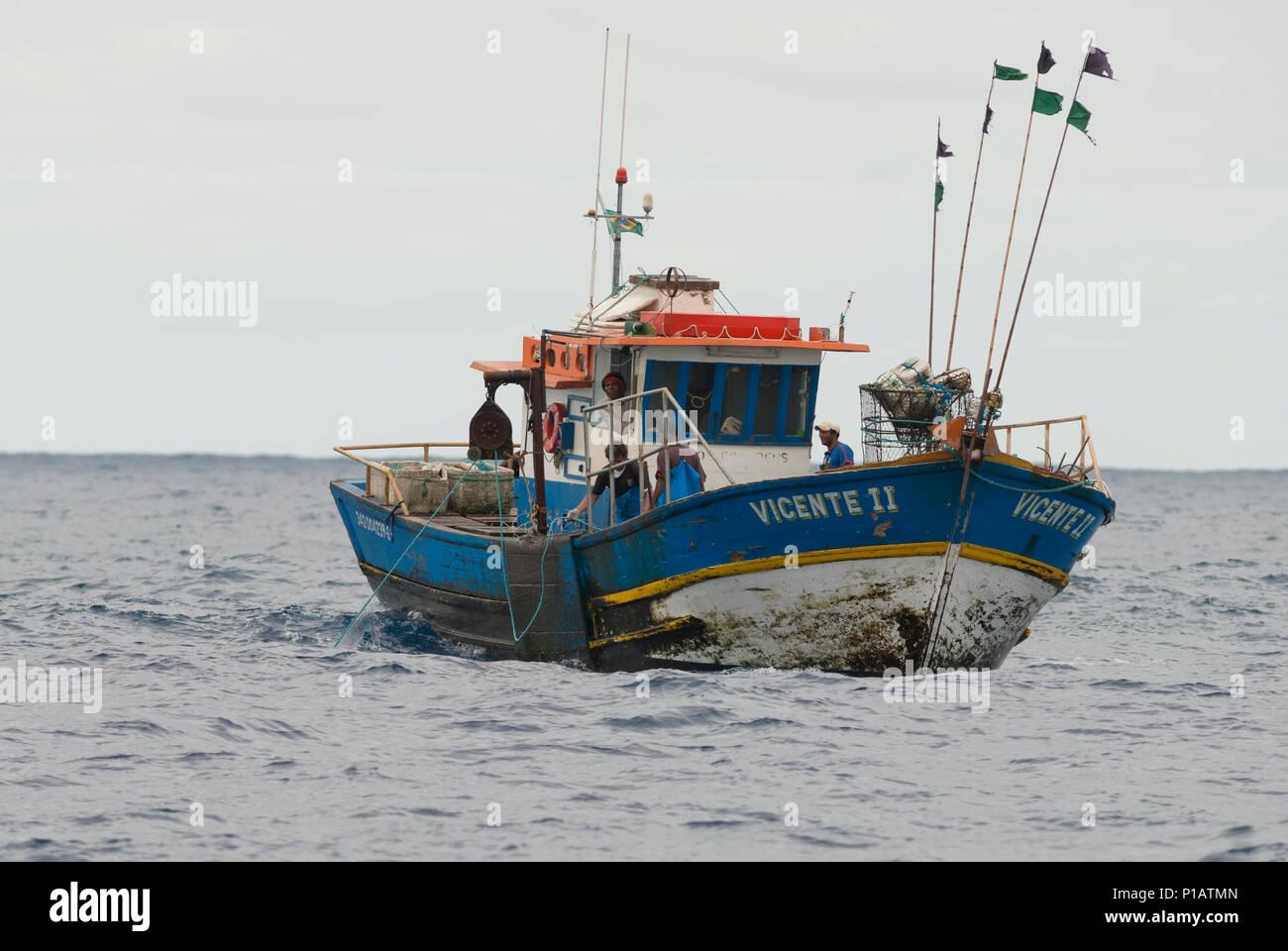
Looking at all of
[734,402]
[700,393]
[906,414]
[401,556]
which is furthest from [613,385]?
[401,556]

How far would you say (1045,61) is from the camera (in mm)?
14242

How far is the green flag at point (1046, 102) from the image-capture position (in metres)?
14.4

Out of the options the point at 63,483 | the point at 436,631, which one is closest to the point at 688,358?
the point at 436,631

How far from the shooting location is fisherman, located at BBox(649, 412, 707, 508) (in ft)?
53.8

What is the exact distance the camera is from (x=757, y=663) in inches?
640

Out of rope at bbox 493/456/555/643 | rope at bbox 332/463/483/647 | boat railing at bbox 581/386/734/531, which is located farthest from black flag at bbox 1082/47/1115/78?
rope at bbox 332/463/483/647

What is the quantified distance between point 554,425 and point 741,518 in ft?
17.6

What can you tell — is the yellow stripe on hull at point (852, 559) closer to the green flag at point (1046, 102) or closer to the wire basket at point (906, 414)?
the wire basket at point (906, 414)

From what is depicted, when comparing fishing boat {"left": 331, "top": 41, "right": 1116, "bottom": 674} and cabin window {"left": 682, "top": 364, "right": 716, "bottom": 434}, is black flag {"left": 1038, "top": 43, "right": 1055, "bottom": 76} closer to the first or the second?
fishing boat {"left": 331, "top": 41, "right": 1116, "bottom": 674}

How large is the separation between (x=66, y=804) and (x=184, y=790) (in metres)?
0.87

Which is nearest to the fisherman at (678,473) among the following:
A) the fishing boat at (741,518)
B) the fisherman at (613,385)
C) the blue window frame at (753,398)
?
the fishing boat at (741,518)

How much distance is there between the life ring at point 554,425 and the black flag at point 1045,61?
7.92m

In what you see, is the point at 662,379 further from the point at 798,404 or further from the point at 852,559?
the point at 852,559

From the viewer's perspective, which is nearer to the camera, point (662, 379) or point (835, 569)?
point (835, 569)
